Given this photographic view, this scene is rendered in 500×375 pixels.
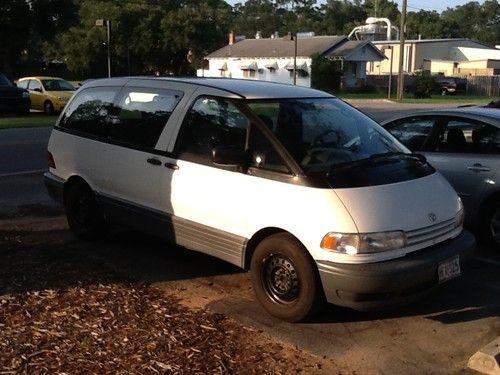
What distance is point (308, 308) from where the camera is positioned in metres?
4.70

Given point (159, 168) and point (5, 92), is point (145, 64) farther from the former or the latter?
point (159, 168)

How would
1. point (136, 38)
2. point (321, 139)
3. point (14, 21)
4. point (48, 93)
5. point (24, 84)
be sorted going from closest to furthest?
1. point (321, 139)
2. point (48, 93)
3. point (24, 84)
4. point (14, 21)
5. point (136, 38)

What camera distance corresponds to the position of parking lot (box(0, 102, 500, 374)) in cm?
438

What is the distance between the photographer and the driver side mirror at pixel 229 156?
503 centimetres

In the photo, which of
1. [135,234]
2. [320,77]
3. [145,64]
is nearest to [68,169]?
[135,234]

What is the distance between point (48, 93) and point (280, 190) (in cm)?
2313

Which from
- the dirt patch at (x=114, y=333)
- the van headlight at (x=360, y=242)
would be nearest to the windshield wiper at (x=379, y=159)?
the van headlight at (x=360, y=242)

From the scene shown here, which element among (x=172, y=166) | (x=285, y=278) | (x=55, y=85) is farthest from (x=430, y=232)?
(x=55, y=85)

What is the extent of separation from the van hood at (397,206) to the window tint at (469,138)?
207 cm

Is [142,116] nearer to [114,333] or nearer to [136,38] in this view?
[114,333]

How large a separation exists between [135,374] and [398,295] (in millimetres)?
1894

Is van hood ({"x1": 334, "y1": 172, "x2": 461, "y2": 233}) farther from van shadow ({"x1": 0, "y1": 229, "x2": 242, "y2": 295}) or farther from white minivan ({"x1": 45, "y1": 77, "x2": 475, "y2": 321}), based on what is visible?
van shadow ({"x1": 0, "y1": 229, "x2": 242, "y2": 295})

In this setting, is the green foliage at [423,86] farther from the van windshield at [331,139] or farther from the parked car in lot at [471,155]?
the van windshield at [331,139]

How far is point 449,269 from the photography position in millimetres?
4789
